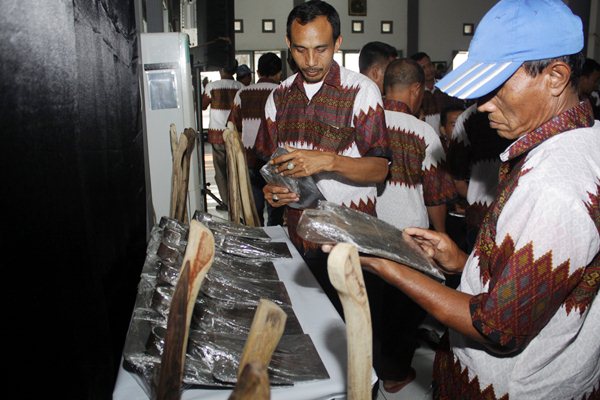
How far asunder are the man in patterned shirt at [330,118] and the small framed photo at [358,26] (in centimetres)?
1276

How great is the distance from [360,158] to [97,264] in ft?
4.04

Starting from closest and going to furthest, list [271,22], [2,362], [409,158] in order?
[2,362] < [409,158] < [271,22]

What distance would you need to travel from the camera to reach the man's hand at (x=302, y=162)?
187 centimetres

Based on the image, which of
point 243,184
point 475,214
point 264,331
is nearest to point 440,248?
point 264,331

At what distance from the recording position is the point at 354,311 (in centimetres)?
78

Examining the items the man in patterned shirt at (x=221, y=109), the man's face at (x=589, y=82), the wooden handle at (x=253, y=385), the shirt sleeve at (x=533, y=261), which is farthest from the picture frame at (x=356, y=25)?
the wooden handle at (x=253, y=385)

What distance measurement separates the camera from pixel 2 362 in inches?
31.2

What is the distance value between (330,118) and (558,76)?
1244 mm

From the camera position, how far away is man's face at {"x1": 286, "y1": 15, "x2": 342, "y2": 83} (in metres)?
2.03

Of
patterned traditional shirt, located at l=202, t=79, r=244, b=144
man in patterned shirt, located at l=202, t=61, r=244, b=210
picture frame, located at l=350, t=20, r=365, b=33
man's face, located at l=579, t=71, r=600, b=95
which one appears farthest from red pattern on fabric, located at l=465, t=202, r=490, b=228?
picture frame, located at l=350, t=20, r=365, b=33

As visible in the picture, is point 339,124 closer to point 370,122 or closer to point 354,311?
point 370,122

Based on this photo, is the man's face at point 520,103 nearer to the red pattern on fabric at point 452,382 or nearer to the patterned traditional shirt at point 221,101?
the red pattern on fabric at point 452,382

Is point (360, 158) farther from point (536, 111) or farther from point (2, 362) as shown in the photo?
point (2, 362)

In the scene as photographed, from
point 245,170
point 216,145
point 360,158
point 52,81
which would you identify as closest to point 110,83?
point 52,81
